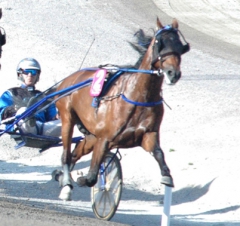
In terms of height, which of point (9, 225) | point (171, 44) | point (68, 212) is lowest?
point (9, 225)

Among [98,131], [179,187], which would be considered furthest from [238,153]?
[98,131]

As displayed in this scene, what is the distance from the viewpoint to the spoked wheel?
29.0ft

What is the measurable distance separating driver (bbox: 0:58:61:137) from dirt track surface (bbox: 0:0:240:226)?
0.63m

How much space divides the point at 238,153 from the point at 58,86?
8.06ft

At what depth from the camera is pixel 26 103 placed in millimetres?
10297

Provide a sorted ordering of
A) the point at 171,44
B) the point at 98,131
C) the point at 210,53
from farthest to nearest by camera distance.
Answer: the point at 210,53 → the point at 98,131 → the point at 171,44

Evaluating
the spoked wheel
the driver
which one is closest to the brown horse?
the spoked wheel

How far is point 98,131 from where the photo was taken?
8430mm

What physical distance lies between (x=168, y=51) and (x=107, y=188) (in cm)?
187

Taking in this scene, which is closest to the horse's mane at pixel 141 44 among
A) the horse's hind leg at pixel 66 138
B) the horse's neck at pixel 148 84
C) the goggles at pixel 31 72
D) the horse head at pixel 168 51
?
the horse's neck at pixel 148 84

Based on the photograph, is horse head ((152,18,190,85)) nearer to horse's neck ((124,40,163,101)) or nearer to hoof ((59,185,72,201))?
horse's neck ((124,40,163,101))

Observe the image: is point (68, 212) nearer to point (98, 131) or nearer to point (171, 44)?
point (98, 131)

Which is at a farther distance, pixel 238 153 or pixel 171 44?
pixel 238 153

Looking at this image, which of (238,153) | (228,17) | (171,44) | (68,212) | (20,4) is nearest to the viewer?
(171,44)
